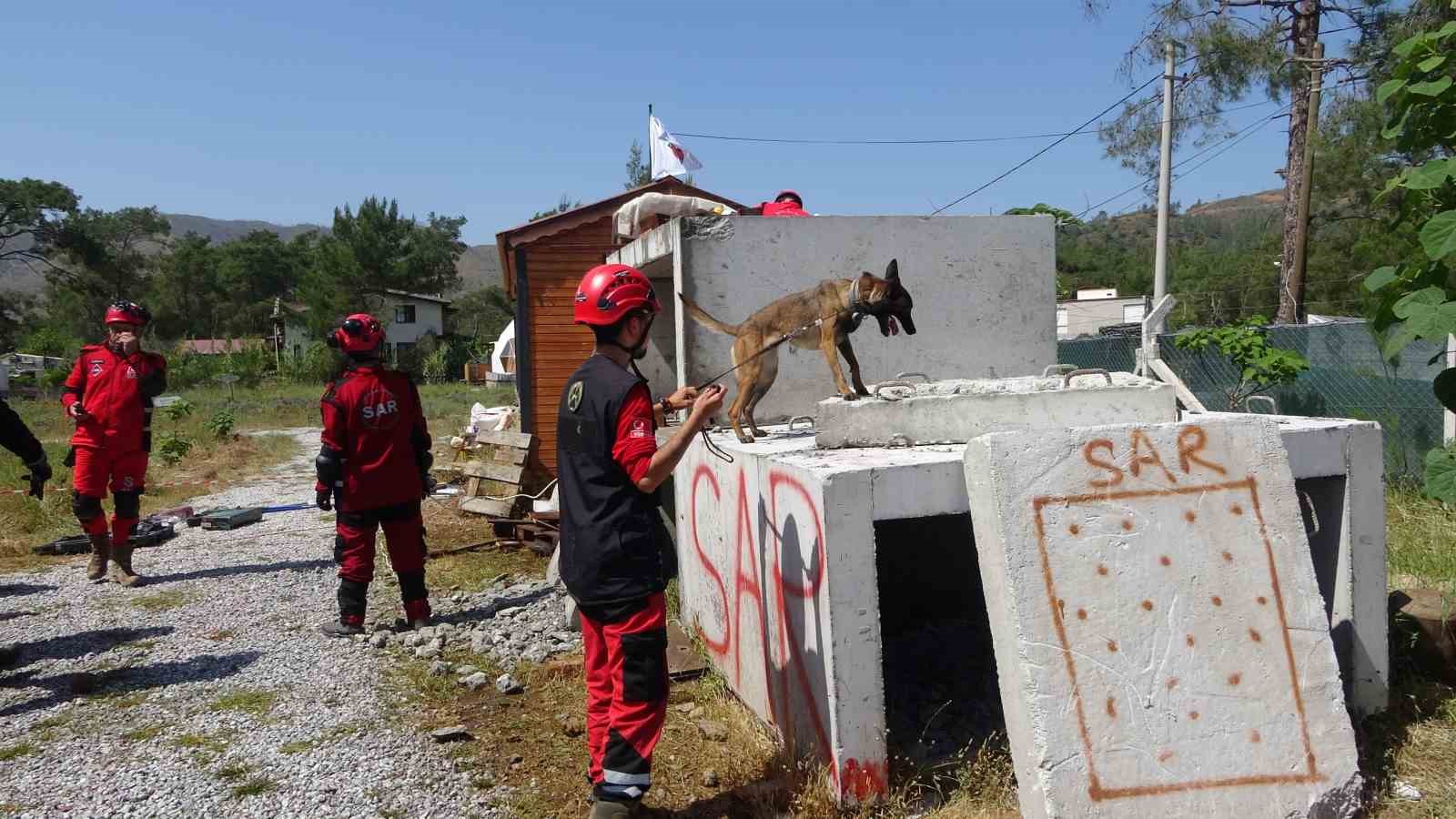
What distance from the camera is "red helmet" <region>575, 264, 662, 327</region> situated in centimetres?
353

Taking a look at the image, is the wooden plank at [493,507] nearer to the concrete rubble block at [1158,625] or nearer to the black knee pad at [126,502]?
the black knee pad at [126,502]

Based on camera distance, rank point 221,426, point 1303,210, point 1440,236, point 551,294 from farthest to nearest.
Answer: point 221,426
point 1303,210
point 551,294
point 1440,236

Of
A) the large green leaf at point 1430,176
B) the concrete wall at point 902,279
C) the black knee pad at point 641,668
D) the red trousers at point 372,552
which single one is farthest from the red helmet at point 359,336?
the large green leaf at point 1430,176

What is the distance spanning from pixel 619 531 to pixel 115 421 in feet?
19.3

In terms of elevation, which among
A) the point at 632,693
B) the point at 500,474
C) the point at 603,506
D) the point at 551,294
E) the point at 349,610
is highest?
the point at 551,294

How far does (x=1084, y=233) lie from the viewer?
8044 centimetres

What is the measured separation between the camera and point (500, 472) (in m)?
9.33

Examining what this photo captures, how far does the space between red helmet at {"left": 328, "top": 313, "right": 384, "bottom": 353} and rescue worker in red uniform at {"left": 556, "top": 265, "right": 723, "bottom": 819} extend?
3.13 meters

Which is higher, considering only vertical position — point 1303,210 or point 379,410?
point 1303,210

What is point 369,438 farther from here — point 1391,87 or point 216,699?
point 1391,87

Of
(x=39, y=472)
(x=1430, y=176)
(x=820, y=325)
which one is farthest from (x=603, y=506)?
(x=39, y=472)

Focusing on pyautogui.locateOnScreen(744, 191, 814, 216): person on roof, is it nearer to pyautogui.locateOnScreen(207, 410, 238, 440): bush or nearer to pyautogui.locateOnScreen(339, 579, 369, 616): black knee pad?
pyautogui.locateOnScreen(339, 579, 369, 616): black knee pad

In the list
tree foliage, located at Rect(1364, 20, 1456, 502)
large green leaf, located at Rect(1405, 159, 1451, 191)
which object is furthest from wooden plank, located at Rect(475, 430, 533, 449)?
large green leaf, located at Rect(1405, 159, 1451, 191)

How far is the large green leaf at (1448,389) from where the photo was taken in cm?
425
